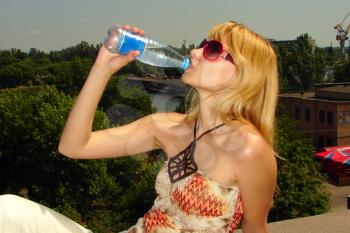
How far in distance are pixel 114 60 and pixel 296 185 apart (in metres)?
25.0

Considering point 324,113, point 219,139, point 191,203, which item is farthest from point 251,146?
point 324,113

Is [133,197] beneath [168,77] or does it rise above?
beneath

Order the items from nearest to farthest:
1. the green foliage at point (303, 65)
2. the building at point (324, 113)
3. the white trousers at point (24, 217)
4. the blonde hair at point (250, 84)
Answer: the white trousers at point (24, 217) < the blonde hair at point (250, 84) < the building at point (324, 113) < the green foliage at point (303, 65)

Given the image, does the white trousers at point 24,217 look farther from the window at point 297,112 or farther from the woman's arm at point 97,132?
the window at point 297,112

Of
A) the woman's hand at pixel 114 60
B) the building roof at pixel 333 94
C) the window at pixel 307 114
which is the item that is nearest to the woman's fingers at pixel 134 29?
the woman's hand at pixel 114 60

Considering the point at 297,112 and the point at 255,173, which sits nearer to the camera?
the point at 255,173

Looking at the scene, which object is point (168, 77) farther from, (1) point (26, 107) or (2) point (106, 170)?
(1) point (26, 107)

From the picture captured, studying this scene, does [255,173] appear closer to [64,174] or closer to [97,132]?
[97,132]

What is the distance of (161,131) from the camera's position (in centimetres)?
311

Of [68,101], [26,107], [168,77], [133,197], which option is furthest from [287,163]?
[168,77]

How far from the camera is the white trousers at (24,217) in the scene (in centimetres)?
251

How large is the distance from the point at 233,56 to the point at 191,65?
0.24m

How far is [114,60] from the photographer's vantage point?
8.82 feet

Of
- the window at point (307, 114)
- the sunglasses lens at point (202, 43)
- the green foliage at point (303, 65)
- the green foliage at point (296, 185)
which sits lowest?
the green foliage at point (296, 185)
